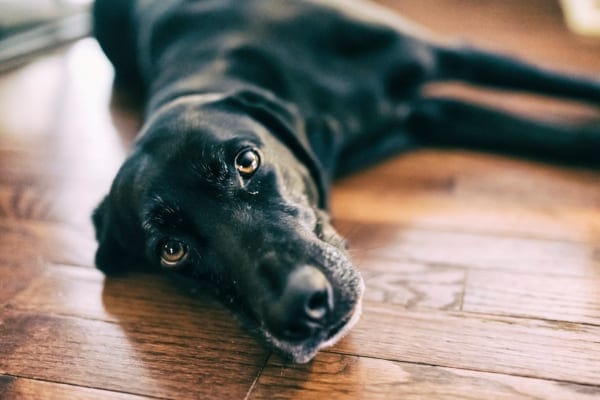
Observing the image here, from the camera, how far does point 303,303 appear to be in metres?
1.16

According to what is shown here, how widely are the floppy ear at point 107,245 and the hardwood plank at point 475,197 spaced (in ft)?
2.11

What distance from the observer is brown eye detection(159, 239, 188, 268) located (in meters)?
1.46

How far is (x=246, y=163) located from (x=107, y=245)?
47 centimetres

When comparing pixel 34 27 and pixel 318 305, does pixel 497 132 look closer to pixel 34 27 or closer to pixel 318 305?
pixel 318 305

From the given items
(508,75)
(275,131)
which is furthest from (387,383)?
(508,75)

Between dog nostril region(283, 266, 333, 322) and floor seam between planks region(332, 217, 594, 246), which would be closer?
dog nostril region(283, 266, 333, 322)

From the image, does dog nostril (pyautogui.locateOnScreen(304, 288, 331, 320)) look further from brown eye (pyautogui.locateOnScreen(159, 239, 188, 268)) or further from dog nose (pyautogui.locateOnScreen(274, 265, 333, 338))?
brown eye (pyautogui.locateOnScreen(159, 239, 188, 268))

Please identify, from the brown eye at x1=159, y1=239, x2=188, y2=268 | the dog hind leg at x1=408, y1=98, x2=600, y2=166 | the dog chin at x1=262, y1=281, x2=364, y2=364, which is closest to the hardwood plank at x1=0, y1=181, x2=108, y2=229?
the brown eye at x1=159, y1=239, x2=188, y2=268

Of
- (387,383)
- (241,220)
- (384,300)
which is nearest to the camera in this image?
(387,383)

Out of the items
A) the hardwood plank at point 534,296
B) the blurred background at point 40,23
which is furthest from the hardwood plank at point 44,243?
the blurred background at point 40,23

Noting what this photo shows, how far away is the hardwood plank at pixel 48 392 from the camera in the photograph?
1.33 metres

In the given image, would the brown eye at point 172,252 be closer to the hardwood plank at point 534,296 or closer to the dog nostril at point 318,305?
the dog nostril at point 318,305

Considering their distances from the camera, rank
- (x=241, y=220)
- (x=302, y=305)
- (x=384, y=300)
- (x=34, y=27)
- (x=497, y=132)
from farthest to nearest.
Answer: (x=34, y=27)
(x=497, y=132)
(x=384, y=300)
(x=241, y=220)
(x=302, y=305)

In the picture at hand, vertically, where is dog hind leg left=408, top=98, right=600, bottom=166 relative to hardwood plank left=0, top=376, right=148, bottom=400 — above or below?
above
